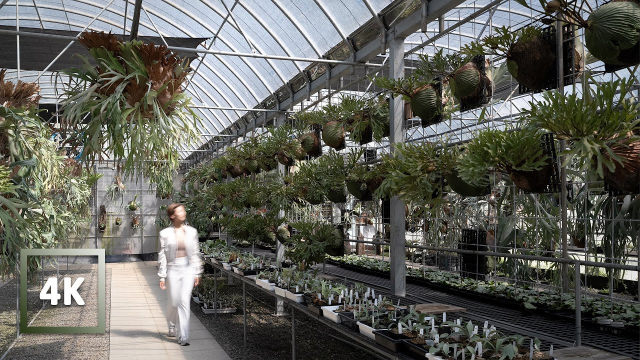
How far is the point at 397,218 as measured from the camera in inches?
194

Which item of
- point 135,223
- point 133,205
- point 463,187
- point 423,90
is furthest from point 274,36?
point 135,223

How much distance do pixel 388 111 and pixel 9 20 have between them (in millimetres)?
9306

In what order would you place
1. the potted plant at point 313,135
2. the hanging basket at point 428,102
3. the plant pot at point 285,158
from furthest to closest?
the plant pot at point 285,158 < the potted plant at point 313,135 < the hanging basket at point 428,102

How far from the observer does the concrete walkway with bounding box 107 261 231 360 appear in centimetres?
573

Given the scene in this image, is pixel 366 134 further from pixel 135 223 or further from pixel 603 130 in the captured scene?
pixel 135 223

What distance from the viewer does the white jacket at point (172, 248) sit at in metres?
5.13

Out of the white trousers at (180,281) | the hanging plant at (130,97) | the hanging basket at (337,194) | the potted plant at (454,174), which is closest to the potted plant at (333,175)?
the hanging basket at (337,194)

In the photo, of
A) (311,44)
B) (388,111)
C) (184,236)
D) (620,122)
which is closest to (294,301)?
(184,236)

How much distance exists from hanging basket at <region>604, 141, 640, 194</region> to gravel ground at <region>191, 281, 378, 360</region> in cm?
320

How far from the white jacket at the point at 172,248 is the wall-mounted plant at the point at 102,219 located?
1223 centimetres

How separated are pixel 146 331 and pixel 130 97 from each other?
17.1ft

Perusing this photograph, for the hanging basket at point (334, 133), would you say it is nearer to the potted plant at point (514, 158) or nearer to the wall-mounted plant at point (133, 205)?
the potted plant at point (514, 158)

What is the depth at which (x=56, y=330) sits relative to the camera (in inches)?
83.8

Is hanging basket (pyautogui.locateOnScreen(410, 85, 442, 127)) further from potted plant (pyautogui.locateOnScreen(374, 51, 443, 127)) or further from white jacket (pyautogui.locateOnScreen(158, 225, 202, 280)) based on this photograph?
white jacket (pyautogui.locateOnScreen(158, 225, 202, 280))
